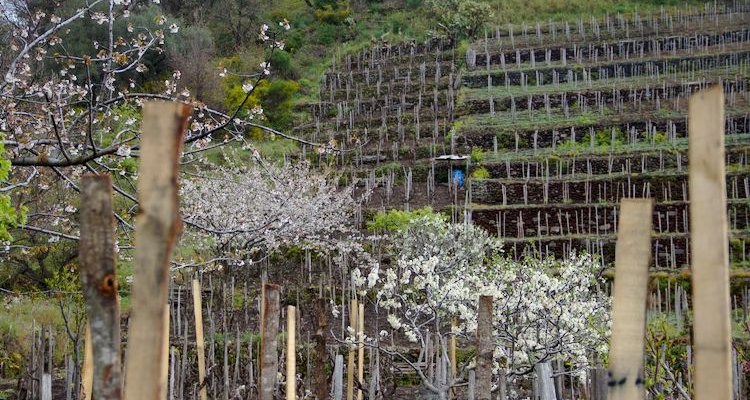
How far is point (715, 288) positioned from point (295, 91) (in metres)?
31.9

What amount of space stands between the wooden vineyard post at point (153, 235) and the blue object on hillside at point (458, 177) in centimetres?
2253

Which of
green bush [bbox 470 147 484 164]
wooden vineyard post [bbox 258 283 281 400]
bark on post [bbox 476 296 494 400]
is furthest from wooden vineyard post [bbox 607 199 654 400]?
green bush [bbox 470 147 484 164]

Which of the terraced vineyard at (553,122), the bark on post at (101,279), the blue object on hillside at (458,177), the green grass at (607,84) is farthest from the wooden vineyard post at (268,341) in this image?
the green grass at (607,84)

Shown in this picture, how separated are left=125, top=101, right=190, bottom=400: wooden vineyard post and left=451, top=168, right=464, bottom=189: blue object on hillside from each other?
2253 cm

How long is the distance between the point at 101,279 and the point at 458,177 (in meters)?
22.9

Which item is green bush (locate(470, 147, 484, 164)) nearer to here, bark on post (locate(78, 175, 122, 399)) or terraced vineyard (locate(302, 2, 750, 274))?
terraced vineyard (locate(302, 2, 750, 274))

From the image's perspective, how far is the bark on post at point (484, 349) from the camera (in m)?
4.10

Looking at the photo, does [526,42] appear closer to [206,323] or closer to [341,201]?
[341,201]

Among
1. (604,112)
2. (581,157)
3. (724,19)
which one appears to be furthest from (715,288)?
(724,19)

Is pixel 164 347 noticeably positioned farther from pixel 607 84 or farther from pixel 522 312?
pixel 607 84

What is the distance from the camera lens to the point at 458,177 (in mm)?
24594

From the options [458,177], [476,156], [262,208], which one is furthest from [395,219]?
[476,156]

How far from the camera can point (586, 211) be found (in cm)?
2116

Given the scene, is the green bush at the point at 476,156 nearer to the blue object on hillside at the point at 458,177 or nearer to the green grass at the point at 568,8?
the blue object on hillside at the point at 458,177
